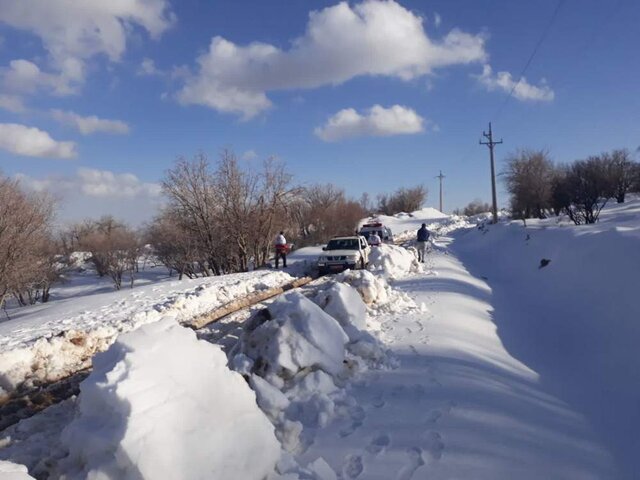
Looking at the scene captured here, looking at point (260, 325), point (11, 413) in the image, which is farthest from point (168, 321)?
point (11, 413)

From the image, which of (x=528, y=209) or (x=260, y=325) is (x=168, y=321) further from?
(x=528, y=209)

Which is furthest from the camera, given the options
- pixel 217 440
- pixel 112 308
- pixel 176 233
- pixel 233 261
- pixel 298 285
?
pixel 176 233

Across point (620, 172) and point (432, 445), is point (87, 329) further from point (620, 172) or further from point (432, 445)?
point (620, 172)

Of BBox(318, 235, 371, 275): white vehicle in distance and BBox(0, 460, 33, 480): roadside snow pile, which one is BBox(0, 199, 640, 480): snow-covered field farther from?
BBox(318, 235, 371, 275): white vehicle in distance

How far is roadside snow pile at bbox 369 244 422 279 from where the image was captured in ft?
57.5

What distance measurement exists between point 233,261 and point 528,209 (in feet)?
94.2

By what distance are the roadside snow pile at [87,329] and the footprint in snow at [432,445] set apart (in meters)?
6.30

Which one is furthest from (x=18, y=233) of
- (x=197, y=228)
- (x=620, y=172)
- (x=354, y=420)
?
(x=620, y=172)

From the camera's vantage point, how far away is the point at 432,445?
4.84 m

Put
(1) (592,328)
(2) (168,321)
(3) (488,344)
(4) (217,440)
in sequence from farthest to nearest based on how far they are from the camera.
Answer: (1) (592,328) → (3) (488,344) → (2) (168,321) → (4) (217,440)

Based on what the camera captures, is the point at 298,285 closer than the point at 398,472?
No

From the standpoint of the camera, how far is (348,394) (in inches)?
236

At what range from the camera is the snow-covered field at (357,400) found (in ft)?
→ 12.4

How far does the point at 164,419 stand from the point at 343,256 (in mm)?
15030
